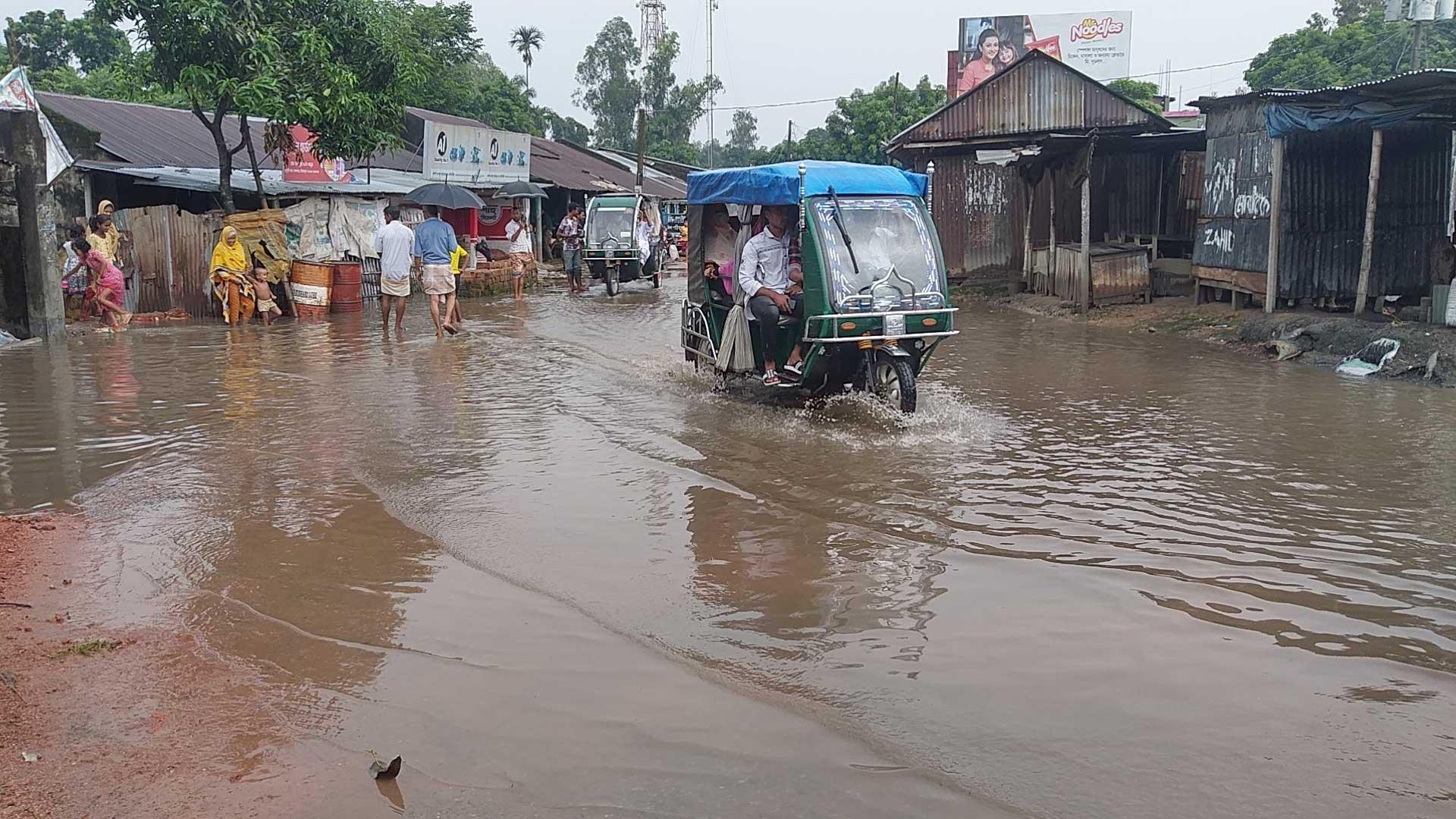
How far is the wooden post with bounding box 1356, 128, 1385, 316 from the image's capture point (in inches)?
519

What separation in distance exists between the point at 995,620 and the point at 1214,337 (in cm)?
1122

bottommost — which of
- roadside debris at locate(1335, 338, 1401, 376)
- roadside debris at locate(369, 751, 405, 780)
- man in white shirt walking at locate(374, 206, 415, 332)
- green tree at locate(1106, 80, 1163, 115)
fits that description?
roadside debris at locate(369, 751, 405, 780)

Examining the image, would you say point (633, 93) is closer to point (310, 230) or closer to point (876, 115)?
point (876, 115)

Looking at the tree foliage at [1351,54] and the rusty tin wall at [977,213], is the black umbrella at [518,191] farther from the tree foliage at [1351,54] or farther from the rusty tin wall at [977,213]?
the tree foliage at [1351,54]

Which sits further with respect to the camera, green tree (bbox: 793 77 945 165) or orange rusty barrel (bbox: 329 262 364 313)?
green tree (bbox: 793 77 945 165)

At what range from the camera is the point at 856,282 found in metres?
9.25

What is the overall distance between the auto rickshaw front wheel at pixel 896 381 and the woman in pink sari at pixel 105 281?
35.7 feet

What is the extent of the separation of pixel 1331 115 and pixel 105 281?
15044 millimetres

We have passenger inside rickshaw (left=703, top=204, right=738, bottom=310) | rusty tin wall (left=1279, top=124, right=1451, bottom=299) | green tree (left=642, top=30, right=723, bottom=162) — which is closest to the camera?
passenger inside rickshaw (left=703, top=204, right=738, bottom=310)

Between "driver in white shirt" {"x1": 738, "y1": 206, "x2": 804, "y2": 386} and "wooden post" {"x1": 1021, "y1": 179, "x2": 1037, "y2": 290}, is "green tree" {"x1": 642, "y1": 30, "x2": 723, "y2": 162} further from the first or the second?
"driver in white shirt" {"x1": 738, "y1": 206, "x2": 804, "y2": 386}

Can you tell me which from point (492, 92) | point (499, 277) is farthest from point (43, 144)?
point (492, 92)

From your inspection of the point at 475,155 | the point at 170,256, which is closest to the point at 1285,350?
the point at 170,256

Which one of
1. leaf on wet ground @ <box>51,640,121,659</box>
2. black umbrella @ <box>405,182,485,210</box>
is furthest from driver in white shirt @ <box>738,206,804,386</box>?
black umbrella @ <box>405,182,485,210</box>

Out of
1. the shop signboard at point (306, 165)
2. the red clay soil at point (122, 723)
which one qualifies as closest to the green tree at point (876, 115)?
the shop signboard at point (306, 165)
